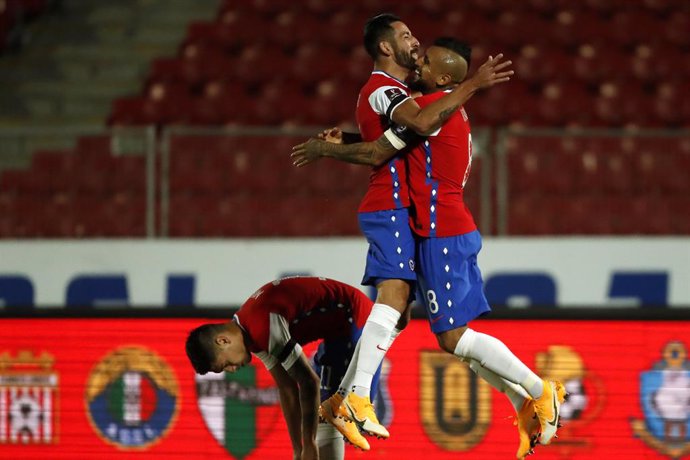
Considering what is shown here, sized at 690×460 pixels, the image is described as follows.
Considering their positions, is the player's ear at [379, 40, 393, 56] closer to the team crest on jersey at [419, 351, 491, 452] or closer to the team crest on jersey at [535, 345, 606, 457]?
the team crest on jersey at [419, 351, 491, 452]

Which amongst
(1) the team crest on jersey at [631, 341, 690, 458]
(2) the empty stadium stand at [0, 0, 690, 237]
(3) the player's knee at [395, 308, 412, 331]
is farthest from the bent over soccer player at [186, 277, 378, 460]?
(2) the empty stadium stand at [0, 0, 690, 237]

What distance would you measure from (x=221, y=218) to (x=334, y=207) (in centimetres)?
Answer: 86

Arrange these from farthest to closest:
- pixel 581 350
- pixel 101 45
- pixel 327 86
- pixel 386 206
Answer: pixel 101 45 < pixel 327 86 < pixel 581 350 < pixel 386 206

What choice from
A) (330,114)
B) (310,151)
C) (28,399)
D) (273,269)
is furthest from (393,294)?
(330,114)

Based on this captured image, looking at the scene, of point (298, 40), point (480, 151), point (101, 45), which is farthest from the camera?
point (101, 45)

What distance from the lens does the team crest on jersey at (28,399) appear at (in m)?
5.39

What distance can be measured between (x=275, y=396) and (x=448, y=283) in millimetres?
1120

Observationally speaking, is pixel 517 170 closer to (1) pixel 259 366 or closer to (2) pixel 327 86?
(2) pixel 327 86

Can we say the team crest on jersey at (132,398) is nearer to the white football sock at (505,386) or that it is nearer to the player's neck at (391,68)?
the white football sock at (505,386)

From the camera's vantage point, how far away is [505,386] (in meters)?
4.82

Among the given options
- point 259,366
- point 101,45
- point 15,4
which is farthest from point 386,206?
point 15,4

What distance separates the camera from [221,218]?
8812 mm

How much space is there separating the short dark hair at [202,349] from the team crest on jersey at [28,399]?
0.98 m

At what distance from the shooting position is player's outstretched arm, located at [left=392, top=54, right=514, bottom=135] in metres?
4.57
